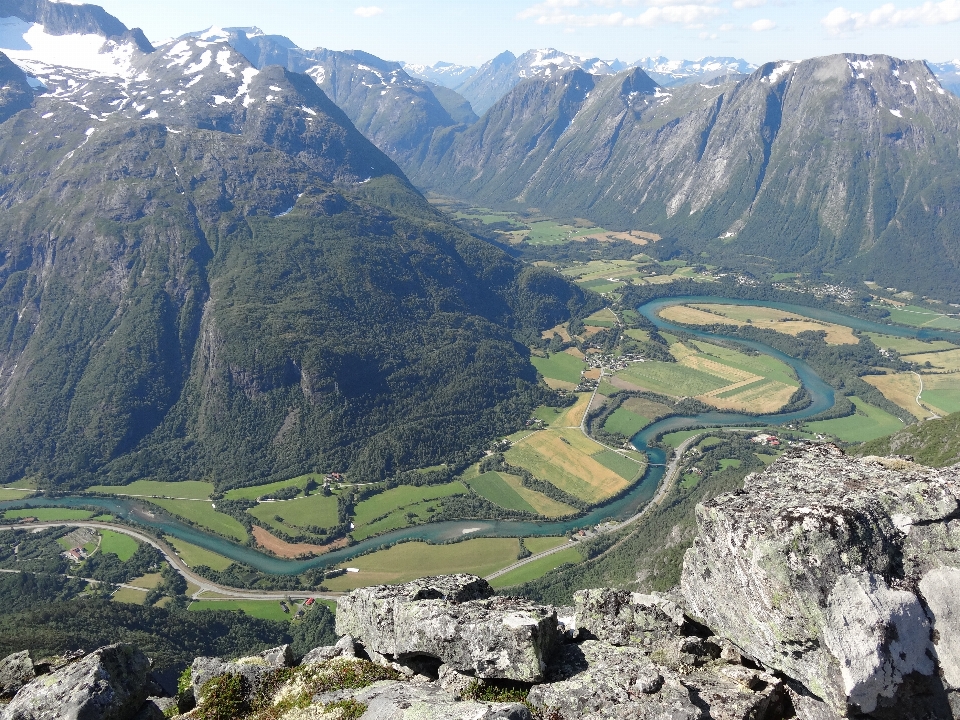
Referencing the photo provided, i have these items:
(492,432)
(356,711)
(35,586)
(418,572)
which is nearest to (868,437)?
(492,432)

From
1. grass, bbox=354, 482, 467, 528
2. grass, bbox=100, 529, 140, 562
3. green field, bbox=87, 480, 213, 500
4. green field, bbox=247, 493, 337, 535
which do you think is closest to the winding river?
green field, bbox=87, 480, 213, 500

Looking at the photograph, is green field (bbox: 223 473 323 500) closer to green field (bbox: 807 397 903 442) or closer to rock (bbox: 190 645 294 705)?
rock (bbox: 190 645 294 705)

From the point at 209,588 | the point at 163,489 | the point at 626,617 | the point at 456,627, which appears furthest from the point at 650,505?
the point at 163,489

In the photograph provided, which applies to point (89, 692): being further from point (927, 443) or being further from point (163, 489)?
point (163, 489)

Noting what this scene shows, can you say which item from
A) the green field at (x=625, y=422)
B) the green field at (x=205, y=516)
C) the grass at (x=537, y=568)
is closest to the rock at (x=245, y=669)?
the grass at (x=537, y=568)

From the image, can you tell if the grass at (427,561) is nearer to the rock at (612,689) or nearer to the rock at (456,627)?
the rock at (456,627)

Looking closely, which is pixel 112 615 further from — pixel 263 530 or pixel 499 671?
pixel 499 671

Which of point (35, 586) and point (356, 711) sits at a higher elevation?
point (356, 711)
